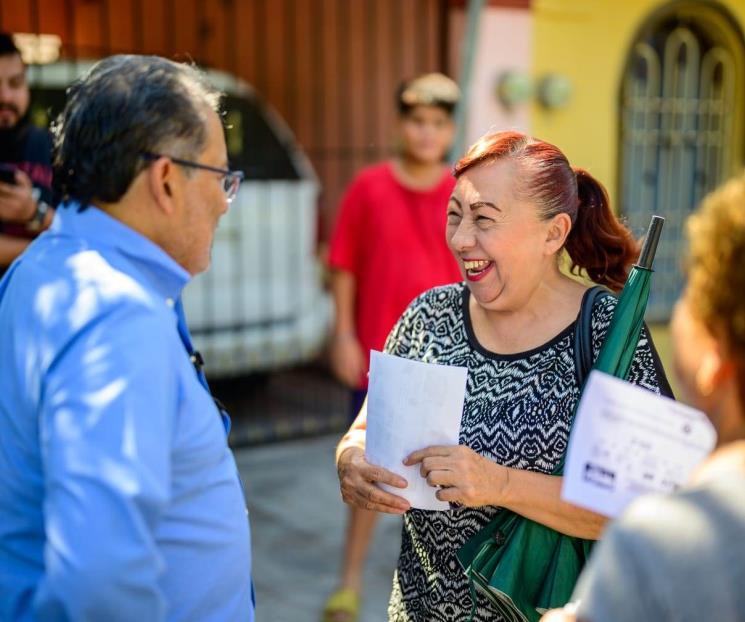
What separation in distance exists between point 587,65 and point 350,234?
3.53 m

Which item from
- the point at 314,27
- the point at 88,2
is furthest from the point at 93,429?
the point at 88,2

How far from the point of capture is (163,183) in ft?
5.68

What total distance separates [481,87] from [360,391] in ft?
10.1

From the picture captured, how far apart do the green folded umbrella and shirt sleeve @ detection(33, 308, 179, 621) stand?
0.77 meters

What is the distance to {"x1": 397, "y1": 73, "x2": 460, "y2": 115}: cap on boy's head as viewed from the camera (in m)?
4.16

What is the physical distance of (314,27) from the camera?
6930 mm

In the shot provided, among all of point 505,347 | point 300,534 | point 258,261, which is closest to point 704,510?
point 505,347

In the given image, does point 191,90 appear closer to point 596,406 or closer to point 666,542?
point 596,406

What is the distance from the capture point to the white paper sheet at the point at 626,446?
1.38 m

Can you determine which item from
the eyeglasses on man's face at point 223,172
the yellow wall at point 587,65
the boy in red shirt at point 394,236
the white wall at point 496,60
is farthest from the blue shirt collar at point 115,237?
the yellow wall at point 587,65

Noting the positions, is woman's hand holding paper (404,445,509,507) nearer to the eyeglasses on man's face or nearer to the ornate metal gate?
the eyeglasses on man's face

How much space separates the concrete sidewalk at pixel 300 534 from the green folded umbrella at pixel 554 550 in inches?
82.6

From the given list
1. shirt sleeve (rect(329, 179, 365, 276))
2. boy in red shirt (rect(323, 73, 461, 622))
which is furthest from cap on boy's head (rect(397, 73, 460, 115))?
shirt sleeve (rect(329, 179, 365, 276))

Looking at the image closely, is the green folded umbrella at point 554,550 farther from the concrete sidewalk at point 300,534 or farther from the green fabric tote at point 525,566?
the concrete sidewalk at point 300,534
